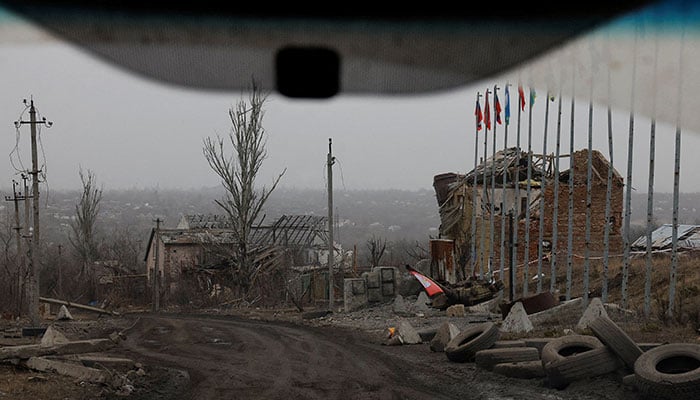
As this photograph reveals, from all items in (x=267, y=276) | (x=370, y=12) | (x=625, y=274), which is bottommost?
(x=267, y=276)

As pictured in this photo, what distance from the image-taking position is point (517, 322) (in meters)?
18.3

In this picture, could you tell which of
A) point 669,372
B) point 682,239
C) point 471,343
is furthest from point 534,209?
point 669,372

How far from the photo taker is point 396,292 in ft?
96.0

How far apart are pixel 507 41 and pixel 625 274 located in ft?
55.2

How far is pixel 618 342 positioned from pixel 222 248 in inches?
1406

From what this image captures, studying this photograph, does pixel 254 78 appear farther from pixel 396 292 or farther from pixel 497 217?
pixel 497 217

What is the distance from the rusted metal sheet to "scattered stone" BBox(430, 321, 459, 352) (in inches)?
625

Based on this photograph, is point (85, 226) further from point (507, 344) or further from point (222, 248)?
point (507, 344)

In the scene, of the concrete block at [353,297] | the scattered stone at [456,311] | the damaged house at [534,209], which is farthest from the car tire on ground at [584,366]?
the damaged house at [534,209]

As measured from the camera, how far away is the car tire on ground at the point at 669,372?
11.0 meters

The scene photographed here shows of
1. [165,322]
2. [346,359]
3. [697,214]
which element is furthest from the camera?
[697,214]

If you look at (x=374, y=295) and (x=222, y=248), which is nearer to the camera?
(x=374, y=295)

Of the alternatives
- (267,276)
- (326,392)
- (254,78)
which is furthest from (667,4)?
(267,276)

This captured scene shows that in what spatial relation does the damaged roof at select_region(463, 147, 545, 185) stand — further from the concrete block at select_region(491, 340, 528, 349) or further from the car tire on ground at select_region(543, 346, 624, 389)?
the car tire on ground at select_region(543, 346, 624, 389)
